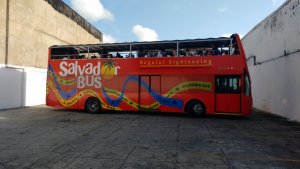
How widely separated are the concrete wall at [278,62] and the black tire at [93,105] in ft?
32.1

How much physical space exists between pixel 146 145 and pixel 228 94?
6.99 metres

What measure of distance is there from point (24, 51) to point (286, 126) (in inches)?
621

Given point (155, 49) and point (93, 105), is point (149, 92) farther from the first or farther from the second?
point (93, 105)

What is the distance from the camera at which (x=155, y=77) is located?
15055mm

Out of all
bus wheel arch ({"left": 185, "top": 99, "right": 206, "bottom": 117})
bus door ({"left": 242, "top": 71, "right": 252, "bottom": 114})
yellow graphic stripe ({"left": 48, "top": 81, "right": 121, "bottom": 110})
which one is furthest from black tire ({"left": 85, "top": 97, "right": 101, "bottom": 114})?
bus door ({"left": 242, "top": 71, "right": 252, "bottom": 114})

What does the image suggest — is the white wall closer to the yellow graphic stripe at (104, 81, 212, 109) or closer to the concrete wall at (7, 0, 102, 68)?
the concrete wall at (7, 0, 102, 68)

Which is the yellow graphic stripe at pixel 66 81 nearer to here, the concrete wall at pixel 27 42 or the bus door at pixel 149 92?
the concrete wall at pixel 27 42

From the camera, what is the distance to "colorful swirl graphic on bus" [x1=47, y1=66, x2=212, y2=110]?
47.8 feet

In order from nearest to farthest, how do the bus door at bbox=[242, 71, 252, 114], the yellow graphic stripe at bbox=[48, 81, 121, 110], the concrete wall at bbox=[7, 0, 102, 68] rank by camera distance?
the bus door at bbox=[242, 71, 252, 114] → the yellow graphic stripe at bbox=[48, 81, 121, 110] → the concrete wall at bbox=[7, 0, 102, 68]

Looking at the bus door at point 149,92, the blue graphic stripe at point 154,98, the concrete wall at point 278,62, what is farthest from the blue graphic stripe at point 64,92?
the concrete wall at point 278,62

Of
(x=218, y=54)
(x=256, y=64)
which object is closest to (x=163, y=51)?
(x=218, y=54)

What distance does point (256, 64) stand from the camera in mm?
21000

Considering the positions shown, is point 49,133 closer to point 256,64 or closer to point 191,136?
point 191,136

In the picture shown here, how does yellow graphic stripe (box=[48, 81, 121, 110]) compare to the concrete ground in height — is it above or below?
above
